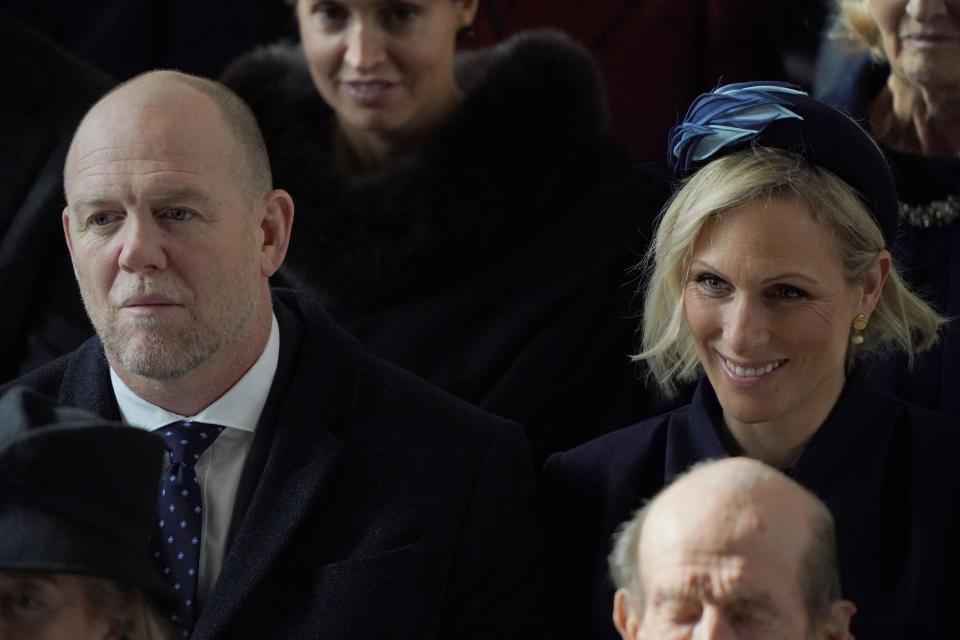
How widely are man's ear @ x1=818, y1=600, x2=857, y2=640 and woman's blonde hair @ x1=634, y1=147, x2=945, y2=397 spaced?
0.54 metres

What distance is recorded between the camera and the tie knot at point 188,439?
2.62 m

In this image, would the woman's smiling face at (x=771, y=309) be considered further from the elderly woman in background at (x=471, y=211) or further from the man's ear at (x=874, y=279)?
the elderly woman in background at (x=471, y=211)

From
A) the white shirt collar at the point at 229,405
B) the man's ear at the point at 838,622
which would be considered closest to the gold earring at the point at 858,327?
the man's ear at the point at 838,622

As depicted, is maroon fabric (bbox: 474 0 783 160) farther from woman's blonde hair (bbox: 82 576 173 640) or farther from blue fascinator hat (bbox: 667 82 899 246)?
woman's blonde hair (bbox: 82 576 173 640)

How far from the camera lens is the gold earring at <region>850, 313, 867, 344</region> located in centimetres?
264

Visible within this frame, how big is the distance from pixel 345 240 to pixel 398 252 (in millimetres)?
100

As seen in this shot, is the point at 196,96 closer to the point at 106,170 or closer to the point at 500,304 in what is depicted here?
the point at 106,170

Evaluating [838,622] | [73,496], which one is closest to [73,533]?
[73,496]

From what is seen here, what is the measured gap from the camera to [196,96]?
8.84ft

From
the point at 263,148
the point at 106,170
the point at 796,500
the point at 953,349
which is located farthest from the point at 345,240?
the point at 796,500

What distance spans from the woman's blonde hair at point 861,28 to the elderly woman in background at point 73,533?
1521 millimetres

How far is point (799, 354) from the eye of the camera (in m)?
2.59

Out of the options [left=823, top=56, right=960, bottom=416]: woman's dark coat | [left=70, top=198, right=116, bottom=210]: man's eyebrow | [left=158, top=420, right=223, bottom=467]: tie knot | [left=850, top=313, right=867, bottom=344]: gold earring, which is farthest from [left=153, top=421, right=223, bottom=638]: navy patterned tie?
[left=823, top=56, right=960, bottom=416]: woman's dark coat

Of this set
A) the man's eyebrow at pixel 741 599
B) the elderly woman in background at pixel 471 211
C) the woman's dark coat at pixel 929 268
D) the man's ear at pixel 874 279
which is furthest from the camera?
the elderly woman in background at pixel 471 211
